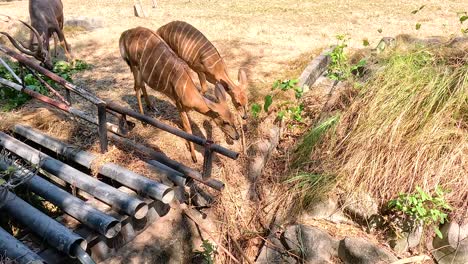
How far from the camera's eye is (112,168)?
152 inches

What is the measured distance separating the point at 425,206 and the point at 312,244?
1008 mm

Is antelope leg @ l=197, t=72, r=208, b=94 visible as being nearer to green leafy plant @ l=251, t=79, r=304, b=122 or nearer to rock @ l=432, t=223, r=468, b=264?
green leafy plant @ l=251, t=79, r=304, b=122

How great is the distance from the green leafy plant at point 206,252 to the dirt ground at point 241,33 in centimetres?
51

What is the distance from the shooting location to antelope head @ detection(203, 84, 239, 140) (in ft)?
14.0

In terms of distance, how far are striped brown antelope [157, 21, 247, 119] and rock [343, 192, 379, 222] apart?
5.77 feet

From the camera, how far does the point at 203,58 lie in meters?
5.41

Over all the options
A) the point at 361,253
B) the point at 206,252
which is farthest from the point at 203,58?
the point at 361,253

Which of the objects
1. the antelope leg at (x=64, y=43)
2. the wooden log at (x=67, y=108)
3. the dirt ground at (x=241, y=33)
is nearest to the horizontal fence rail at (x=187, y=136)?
the wooden log at (x=67, y=108)

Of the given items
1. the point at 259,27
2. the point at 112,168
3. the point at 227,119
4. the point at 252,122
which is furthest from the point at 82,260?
the point at 259,27

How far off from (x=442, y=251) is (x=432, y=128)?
1.07 meters

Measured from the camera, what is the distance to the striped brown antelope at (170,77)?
4.34 metres

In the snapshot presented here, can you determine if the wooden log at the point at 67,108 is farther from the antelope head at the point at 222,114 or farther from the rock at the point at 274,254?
the rock at the point at 274,254

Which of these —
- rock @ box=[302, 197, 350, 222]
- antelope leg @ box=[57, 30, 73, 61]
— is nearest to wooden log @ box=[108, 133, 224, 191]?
rock @ box=[302, 197, 350, 222]

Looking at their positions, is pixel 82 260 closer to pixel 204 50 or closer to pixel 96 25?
pixel 204 50
